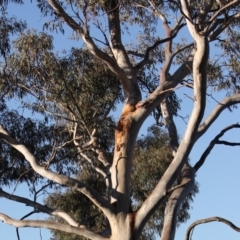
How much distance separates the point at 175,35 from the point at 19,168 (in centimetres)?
302

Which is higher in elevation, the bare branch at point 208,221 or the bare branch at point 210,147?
the bare branch at point 210,147

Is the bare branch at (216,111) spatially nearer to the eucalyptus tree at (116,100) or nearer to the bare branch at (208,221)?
the eucalyptus tree at (116,100)

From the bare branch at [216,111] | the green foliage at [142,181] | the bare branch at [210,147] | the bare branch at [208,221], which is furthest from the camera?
the green foliage at [142,181]

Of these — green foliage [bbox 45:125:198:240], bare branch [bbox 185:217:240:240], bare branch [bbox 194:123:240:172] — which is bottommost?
bare branch [bbox 185:217:240:240]

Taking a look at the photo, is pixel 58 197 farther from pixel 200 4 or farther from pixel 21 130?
pixel 200 4

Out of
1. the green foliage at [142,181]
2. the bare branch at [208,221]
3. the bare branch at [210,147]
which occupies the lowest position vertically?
the bare branch at [208,221]

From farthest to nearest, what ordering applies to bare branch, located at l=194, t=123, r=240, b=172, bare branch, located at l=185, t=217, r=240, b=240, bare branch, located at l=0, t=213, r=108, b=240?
bare branch, located at l=194, t=123, r=240, b=172
bare branch, located at l=0, t=213, r=108, b=240
bare branch, located at l=185, t=217, r=240, b=240

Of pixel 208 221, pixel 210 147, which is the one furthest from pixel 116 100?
pixel 208 221

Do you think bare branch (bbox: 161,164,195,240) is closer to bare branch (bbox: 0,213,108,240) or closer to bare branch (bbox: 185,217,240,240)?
bare branch (bbox: 0,213,108,240)

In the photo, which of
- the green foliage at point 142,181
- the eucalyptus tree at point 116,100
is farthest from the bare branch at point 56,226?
the green foliage at point 142,181

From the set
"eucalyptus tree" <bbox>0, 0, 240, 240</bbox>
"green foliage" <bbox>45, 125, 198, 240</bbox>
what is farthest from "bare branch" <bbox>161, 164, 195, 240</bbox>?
"green foliage" <bbox>45, 125, 198, 240</bbox>

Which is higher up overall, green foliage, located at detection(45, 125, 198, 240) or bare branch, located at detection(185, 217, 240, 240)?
green foliage, located at detection(45, 125, 198, 240)

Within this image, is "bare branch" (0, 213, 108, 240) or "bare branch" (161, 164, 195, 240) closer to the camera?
"bare branch" (161, 164, 195, 240)

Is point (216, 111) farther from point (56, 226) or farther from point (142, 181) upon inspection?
point (142, 181)
